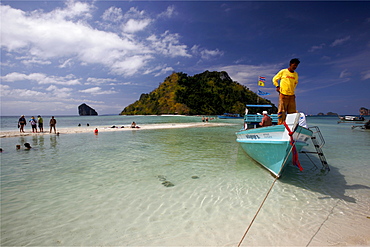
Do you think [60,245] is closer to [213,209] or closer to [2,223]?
[2,223]

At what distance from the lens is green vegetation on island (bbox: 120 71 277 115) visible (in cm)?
14829

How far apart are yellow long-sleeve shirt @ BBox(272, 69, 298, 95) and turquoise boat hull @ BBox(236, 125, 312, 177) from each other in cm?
160

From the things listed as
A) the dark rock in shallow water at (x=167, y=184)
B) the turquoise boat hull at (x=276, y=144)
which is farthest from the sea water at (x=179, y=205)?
the turquoise boat hull at (x=276, y=144)

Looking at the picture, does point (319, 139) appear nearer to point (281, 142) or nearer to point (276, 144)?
point (276, 144)

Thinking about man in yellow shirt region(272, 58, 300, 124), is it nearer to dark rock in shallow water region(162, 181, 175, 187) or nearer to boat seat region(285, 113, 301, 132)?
boat seat region(285, 113, 301, 132)

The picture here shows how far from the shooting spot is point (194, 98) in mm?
153625

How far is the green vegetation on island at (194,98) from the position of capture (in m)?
148

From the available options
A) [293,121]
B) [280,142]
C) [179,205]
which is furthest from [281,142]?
[179,205]

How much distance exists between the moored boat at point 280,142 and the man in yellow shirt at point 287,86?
32.2 inches

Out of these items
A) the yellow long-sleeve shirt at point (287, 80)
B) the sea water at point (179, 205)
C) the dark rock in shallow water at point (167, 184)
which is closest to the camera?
the sea water at point (179, 205)

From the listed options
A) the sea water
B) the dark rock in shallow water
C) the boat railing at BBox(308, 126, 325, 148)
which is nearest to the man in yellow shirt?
the boat railing at BBox(308, 126, 325, 148)

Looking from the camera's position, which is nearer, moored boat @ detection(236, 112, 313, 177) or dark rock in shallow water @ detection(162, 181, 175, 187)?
moored boat @ detection(236, 112, 313, 177)

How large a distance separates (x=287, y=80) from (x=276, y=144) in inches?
101

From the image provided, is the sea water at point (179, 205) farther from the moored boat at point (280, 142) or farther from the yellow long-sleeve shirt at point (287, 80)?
the yellow long-sleeve shirt at point (287, 80)
